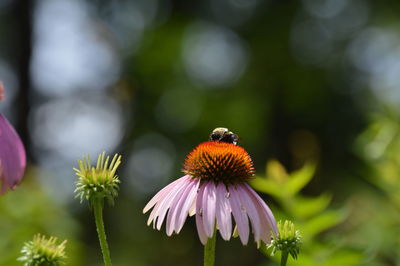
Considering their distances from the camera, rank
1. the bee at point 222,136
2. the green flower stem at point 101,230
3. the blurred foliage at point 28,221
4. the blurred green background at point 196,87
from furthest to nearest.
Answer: the blurred green background at point 196,87 < the blurred foliage at point 28,221 < the bee at point 222,136 < the green flower stem at point 101,230

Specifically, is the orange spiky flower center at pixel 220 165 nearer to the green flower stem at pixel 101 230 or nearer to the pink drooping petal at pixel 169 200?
the pink drooping petal at pixel 169 200

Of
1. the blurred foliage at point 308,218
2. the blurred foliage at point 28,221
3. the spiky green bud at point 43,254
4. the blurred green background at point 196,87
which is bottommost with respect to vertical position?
the spiky green bud at point 43,254

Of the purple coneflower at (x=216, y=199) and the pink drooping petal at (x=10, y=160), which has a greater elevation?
the purple coneflower at (x=216, y=199)

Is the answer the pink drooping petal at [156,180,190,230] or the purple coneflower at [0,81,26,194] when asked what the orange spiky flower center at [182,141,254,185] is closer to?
the pink drooping petal at [156,180,190,230]

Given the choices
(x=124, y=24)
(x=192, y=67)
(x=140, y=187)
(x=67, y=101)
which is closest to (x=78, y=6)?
(x=124, y=24)

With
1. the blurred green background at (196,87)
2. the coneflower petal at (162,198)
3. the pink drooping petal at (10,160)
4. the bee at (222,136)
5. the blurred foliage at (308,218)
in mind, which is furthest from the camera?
the blurred green background at (196,87)

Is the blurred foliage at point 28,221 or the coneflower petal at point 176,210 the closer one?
the coneflower petal at point 176,210

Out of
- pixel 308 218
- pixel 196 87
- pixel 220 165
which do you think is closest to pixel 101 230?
pixel 220 165

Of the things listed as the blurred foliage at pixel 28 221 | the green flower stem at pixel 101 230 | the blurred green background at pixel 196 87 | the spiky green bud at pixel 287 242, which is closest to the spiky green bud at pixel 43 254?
the green flower stem at pixel 101 230

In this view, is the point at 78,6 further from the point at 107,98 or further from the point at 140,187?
the point at 140,187
